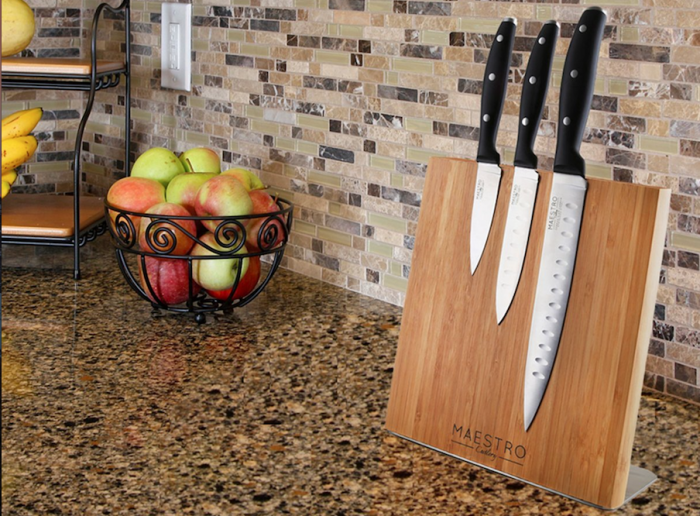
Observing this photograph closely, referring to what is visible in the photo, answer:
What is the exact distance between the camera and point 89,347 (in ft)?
3.63

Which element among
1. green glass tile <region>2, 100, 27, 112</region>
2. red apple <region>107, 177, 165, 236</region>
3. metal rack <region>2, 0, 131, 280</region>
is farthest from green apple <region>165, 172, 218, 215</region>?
green glass tile <region>2, 100, 27, 112</region>

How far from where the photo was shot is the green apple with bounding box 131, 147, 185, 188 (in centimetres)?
127

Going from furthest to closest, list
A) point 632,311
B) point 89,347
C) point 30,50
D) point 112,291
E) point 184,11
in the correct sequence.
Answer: point 30,50, point 184,11, point 112,291, point 89,347, point 632,311

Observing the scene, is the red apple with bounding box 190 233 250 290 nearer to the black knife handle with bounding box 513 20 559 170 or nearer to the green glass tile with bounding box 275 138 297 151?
the green glass tile with bounding box 275 138 297 151

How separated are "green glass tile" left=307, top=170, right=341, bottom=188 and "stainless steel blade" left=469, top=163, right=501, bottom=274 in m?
0.59

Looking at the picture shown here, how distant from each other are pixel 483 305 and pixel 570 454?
0.52ft

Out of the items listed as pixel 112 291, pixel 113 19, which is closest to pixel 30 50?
pixel 113 19

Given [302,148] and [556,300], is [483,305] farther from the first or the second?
[302,148]

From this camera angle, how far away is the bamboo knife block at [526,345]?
27.2 inches

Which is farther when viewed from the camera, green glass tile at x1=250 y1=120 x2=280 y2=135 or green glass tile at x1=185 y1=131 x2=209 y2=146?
green glass tile at x1=185 y1=131 x2=209 y2=146

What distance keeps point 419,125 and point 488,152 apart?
17.2 inches

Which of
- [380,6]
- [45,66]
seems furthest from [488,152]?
[45,66]

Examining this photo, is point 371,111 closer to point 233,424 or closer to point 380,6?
point 380,6

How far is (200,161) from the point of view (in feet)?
4.32
